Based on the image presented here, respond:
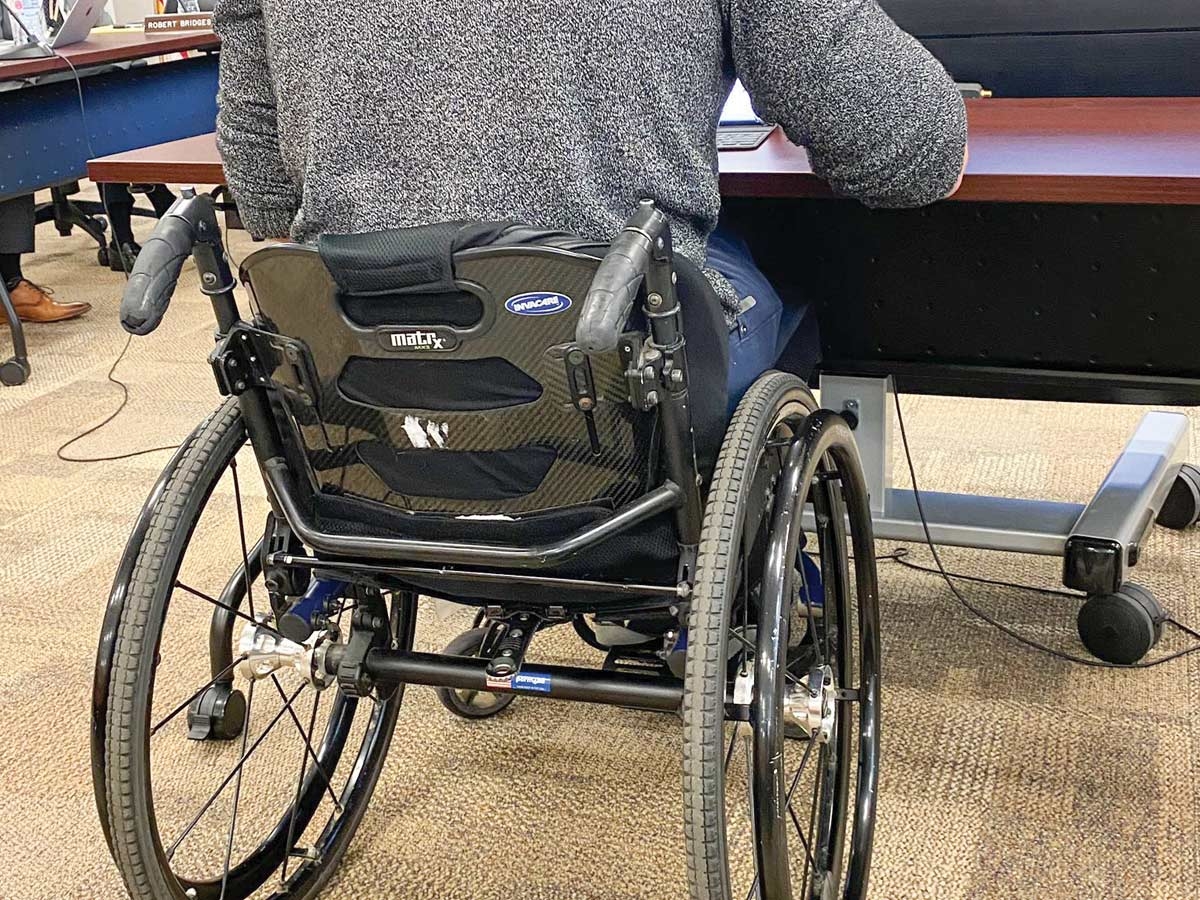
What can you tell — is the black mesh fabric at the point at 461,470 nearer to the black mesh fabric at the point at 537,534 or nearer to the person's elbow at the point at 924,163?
the black mesh fabric at the point at 537,534

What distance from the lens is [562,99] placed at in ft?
3.12

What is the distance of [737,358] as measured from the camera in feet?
3.77

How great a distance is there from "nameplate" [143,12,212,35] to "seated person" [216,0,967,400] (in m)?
2.89

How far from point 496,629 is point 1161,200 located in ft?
2.46

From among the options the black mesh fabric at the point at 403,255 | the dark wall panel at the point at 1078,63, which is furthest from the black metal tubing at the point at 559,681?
the dark wall panel at the point at 1078,63

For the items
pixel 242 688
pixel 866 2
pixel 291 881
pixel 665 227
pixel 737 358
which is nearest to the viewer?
pixel 665 227

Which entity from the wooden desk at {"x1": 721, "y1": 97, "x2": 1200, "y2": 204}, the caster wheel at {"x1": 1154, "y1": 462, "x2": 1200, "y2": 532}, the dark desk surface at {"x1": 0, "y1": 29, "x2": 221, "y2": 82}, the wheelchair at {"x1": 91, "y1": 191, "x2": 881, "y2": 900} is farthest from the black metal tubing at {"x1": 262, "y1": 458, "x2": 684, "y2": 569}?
the dark desk surface at {"x1": 0, "y1": 29, "x2": 221, "y2": 82}

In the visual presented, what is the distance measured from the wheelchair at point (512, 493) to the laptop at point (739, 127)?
0.43 meters

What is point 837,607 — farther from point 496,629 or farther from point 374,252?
point 374,252

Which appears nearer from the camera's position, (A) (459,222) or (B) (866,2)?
(A) (459,222)

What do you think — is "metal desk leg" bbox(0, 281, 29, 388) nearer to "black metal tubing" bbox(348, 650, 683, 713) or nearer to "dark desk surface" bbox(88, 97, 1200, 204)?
"dark desk surface" bbox(88, 97, 1200, 204)

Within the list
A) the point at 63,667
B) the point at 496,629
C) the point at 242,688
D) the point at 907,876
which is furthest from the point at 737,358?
the point at 63,667

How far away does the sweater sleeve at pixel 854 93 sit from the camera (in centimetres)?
102

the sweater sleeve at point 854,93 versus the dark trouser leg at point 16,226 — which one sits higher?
the sweater sleeve at point 854,93
